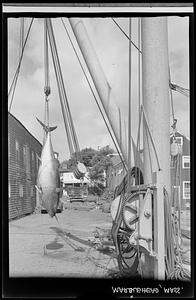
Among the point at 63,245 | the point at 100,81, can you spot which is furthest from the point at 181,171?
the point at 63,245

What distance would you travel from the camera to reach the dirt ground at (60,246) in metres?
2.82

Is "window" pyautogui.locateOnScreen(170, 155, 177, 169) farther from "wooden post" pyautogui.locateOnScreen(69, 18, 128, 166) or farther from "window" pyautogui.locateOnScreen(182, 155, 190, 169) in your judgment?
"wooden post" pyautogui.locateOnScreen(69, 18, 128, 166)

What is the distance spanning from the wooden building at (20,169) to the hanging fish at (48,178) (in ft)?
0.14

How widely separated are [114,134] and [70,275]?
102 centimetres

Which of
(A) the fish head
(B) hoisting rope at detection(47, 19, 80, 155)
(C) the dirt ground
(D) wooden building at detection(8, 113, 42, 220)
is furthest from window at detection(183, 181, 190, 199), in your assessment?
(D) wooden building at detection(8, 113, 42, 220)

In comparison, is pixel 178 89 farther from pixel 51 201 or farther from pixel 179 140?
pixel 51 201

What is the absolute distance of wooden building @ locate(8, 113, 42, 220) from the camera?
9.31 ft

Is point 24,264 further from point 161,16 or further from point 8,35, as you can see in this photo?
point 161,16

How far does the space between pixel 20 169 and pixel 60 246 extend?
61 centimetres

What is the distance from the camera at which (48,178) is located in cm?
290

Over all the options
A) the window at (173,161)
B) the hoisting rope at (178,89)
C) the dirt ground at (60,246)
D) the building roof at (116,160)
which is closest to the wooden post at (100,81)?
the building roof at (116,160)

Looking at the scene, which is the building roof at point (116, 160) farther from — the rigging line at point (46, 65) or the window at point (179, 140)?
the rigging line at point (46, 65)

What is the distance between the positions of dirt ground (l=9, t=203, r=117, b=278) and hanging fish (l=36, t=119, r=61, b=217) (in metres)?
0.10

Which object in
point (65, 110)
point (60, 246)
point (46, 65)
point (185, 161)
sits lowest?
point (60, 246)
